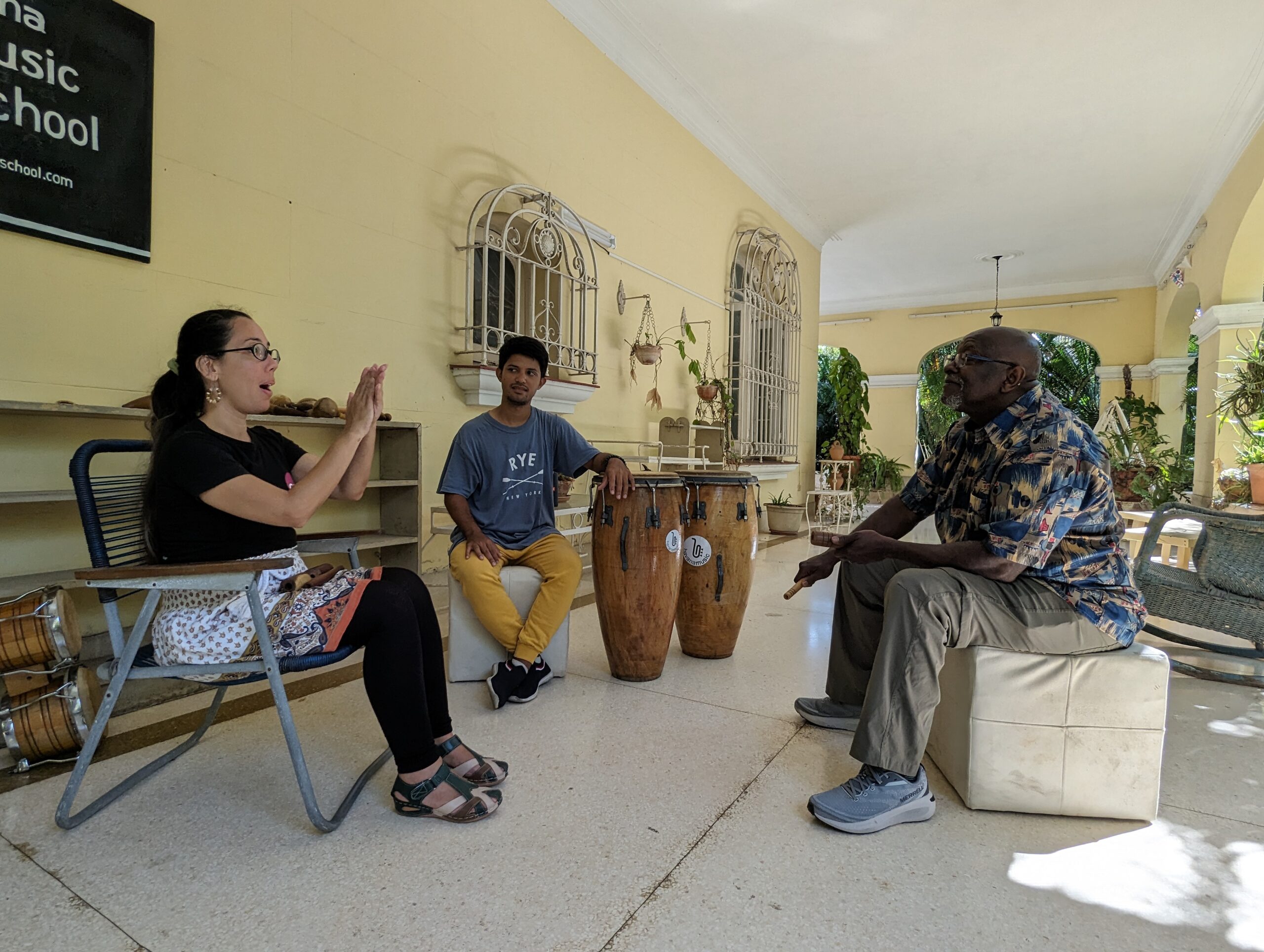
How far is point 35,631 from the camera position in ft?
5.48

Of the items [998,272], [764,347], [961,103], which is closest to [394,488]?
[764,347]

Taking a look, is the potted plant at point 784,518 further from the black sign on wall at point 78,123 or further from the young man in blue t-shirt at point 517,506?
the black sign on wall at point 78,123

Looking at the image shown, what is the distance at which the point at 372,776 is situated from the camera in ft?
5.63

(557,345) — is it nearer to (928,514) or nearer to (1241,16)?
(928,514)

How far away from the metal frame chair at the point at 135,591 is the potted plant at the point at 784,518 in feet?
18.1

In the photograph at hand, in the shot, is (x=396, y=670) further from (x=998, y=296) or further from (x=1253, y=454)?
(x=998, y=296)

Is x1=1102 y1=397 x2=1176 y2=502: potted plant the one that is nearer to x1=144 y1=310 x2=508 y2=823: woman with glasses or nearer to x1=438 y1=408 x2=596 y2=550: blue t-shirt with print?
x1=438 y1=408 x2=596 y2=550: blue t-shirt with print

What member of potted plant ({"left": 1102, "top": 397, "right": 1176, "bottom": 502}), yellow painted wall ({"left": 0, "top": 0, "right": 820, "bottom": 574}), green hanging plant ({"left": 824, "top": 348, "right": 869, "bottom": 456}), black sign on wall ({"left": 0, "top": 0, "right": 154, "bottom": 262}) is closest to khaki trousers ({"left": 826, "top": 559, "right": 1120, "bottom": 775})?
yellow painted wall ({"left": 0, "top": 0, "right": 820, "bottom": 574})

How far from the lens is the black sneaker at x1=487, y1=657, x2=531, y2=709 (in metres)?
2.17

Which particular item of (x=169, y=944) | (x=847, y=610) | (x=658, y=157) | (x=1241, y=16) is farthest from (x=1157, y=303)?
(x=169, y=944)

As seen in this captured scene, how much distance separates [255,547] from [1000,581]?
5.45 ft

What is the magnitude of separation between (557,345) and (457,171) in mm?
1008

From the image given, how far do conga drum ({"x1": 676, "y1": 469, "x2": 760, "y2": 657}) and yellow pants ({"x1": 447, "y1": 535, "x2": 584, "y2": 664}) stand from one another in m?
0.51

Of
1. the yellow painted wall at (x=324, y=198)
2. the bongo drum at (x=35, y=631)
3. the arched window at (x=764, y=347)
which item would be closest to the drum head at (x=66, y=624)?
the bongo drum at (x=35, y=631)
